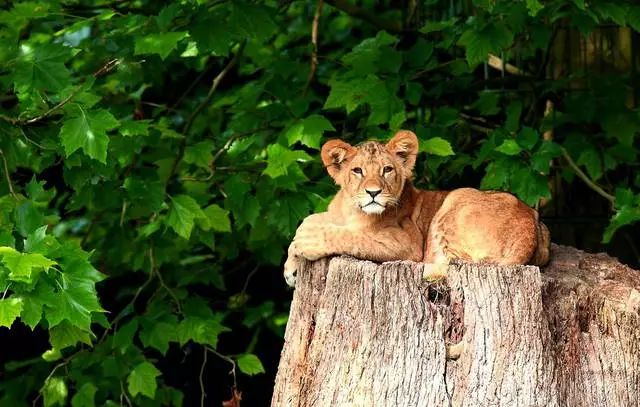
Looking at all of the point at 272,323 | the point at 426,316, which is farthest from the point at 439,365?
the point at 272,323

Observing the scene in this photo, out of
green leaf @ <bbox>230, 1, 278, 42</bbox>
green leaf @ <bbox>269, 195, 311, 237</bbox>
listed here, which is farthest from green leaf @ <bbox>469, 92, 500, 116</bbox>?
green leaf @ <bbox>230, 1, 278, 42</bbox>

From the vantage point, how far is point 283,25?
9.28 m

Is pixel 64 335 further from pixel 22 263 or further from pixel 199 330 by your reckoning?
pixel 199 330

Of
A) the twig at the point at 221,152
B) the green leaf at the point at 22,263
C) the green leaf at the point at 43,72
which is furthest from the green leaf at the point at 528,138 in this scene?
the green leaf at the point at 22,263

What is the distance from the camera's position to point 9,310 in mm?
5438

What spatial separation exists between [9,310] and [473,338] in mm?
2089

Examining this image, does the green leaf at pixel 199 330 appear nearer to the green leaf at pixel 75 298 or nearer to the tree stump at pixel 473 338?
the green leaf at pixel 75 298

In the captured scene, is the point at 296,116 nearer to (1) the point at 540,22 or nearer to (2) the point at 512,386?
(1) the point at 540,22

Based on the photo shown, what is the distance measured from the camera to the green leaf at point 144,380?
7.89m

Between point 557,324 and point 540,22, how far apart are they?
123 inches

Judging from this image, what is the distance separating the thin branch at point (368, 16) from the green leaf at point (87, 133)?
2726 mm

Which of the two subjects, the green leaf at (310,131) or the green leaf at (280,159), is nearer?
the green leaf at (280,159)

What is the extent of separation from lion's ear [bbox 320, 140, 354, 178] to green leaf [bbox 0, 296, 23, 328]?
63.8 inches

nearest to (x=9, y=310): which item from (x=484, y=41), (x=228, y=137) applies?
(x=228, y=137)
